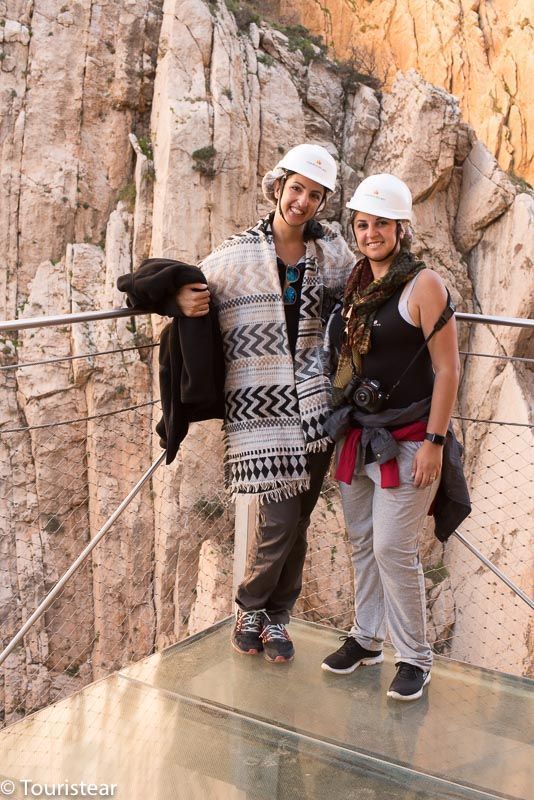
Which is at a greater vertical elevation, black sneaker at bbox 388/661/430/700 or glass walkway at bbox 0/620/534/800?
black sneaker at bbox 388/661/430/700

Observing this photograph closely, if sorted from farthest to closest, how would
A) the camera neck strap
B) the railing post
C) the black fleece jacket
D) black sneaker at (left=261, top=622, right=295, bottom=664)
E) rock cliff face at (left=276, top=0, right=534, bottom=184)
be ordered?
rock cliff face at (left=276, top=0, right=534, bottom=184), the railing post, black sneaker at (left=261, top=622, right=295, bottom=664), the black fleece jacket, the camera neck strap

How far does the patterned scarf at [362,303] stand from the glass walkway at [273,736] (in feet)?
3.35

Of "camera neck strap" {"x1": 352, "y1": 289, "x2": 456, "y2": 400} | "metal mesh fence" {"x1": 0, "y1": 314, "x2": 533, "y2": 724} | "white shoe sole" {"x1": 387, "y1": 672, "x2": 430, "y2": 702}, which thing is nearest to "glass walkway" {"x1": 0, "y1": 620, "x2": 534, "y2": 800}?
"white shoe sole" {"x1": 387, "y1": 672, "x2": 430, "y2": 702}

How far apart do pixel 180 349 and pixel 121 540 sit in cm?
957

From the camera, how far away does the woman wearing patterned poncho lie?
2.62 metres

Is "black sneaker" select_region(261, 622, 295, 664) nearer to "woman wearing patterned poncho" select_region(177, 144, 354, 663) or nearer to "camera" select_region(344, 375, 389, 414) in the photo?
"woman wearing patterned poncho" select_region(177, 144, 354, 663)

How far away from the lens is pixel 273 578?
2775 mm

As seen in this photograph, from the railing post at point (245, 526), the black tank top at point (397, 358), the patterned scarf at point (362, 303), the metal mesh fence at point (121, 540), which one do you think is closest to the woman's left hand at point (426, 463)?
the black tank top at point (397, 358)

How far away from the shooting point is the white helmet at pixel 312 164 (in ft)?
8.24

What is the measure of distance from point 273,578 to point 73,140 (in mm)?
11898

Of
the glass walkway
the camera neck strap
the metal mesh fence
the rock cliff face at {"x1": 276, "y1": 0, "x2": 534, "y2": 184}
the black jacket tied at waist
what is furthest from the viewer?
the rock cliff face at {"x1": 276, "y1": 0, "x2": 534, "y2": 184}

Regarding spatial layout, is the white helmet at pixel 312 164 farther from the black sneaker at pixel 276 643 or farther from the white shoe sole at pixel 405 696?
the white shoe sole at pixel 405 696

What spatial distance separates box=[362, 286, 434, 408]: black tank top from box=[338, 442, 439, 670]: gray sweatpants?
17 cm

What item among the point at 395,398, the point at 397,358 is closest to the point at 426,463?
the point at 395,398
